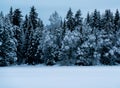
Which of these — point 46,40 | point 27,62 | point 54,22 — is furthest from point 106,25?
point 54,22

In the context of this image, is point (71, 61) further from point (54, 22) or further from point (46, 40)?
point (54, 22)

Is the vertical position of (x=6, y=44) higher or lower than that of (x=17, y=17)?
lower

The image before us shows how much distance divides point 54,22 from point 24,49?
35.5 meters

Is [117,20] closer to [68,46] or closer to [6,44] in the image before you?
[68,46]
